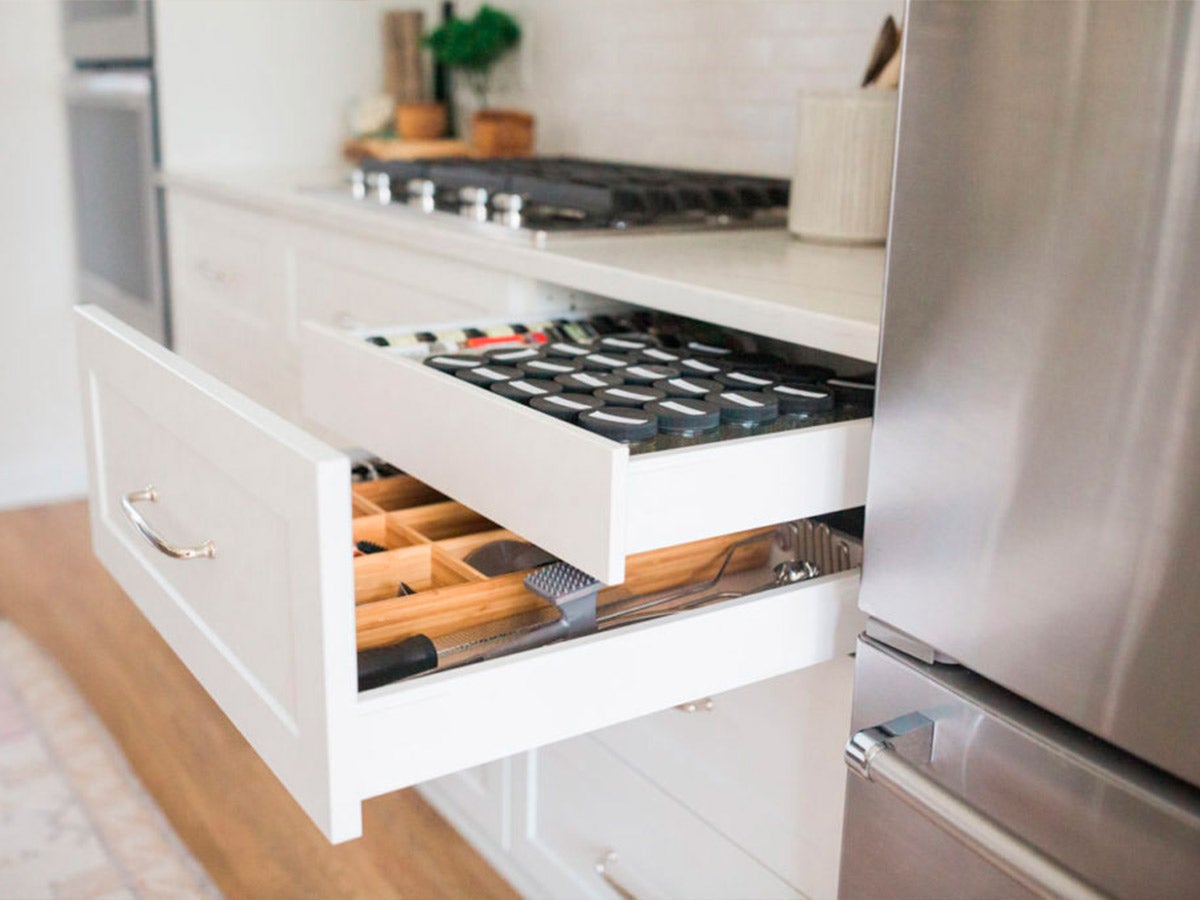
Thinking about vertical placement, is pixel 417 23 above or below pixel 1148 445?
above

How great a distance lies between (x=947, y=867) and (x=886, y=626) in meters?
0.17

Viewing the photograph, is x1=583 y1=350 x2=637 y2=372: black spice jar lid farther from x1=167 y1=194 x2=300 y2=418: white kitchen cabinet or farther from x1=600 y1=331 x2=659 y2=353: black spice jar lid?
x1=167 y1=194 x2=300 y2=418: white kitchen cabinet

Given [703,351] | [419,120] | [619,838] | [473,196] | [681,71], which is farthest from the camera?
[419,120]

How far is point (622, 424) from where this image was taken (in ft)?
2.86

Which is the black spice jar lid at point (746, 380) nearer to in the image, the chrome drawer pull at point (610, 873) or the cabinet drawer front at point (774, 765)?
the cabinet drawer front at point (774, 765)

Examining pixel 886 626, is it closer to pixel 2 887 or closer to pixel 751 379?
pixel 751 379

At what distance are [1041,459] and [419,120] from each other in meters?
2.08

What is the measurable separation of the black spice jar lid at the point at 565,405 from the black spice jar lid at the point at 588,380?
25 mm

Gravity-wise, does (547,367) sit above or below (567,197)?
below

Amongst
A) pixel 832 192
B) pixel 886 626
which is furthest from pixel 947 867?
pixel 832 192

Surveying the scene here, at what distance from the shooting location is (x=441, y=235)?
1541 mm

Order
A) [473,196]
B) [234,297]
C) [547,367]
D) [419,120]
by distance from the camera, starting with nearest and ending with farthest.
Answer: [547,367] < [473,196] < [234,297] < [419,120]

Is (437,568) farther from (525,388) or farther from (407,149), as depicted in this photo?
(407,149)

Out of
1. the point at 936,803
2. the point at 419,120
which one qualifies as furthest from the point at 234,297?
the point at 936,803
